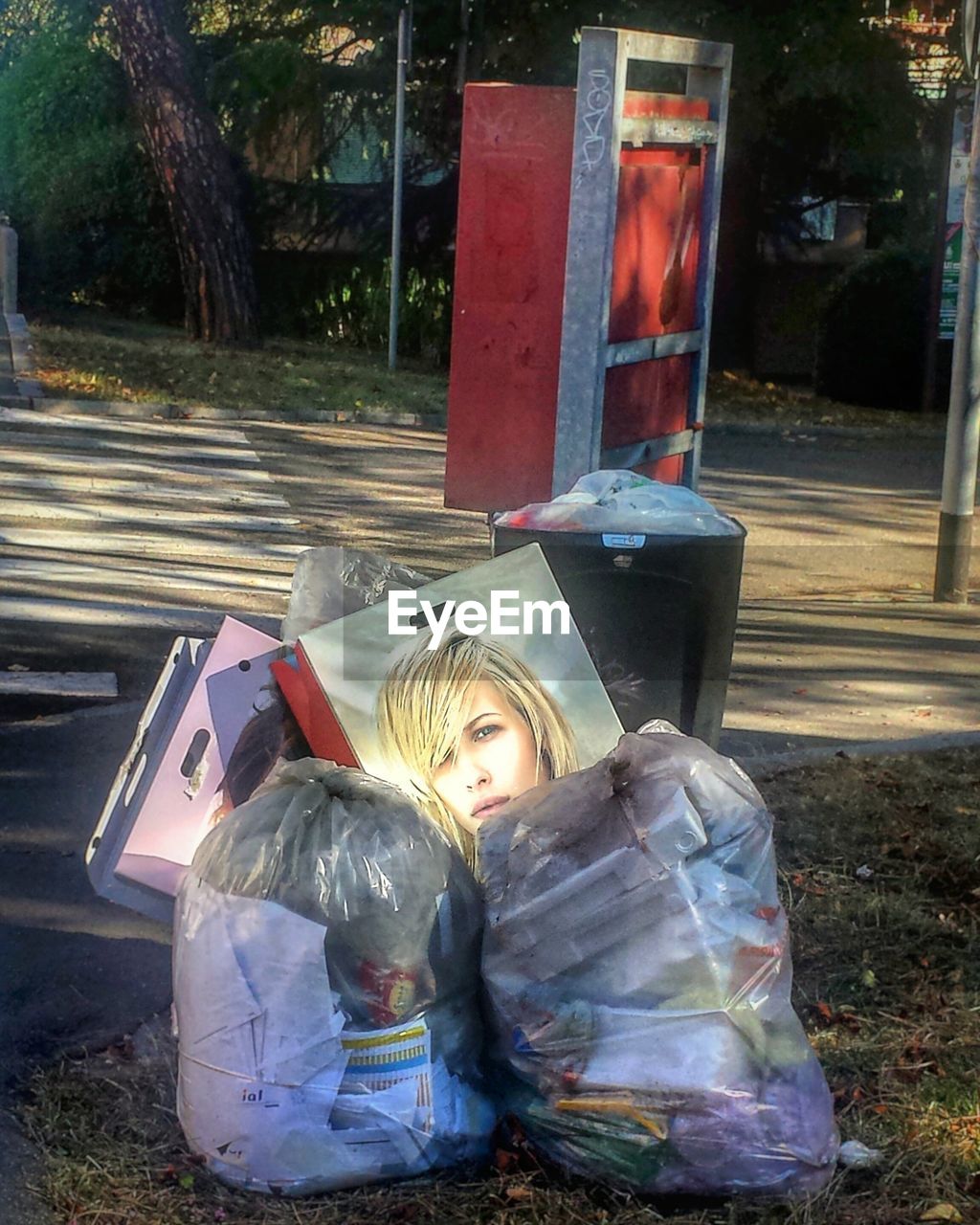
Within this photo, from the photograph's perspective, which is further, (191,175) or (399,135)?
(191,175)

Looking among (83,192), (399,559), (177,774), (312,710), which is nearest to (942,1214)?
(312,710)

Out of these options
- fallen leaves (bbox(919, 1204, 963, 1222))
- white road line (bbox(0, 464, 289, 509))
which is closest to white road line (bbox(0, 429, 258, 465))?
white road line (bbox(0, 464, 289, 509))

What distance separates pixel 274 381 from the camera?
1623 cm

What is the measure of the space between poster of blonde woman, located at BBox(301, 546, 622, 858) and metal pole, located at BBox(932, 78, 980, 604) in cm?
474

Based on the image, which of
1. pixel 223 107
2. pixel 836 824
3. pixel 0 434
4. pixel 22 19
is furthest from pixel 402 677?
pixel 22 19

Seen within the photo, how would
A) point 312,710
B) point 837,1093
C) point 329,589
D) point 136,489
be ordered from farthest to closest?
point 136,489 < point 329,589 < point 312,710 < point 837,1093

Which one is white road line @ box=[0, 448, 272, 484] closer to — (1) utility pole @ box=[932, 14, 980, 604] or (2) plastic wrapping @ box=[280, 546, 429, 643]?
(1) utility pole @ box=[932, 14, 980, 604]

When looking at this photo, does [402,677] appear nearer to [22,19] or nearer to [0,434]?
[0,434]

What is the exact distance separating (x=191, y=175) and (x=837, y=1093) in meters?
16.7

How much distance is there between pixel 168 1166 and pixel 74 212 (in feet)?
66.8

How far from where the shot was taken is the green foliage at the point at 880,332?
58.9ft

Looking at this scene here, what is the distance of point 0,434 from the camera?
12.5m

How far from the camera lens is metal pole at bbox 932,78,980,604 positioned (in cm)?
795

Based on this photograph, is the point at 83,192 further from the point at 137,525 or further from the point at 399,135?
the point at 137,525
